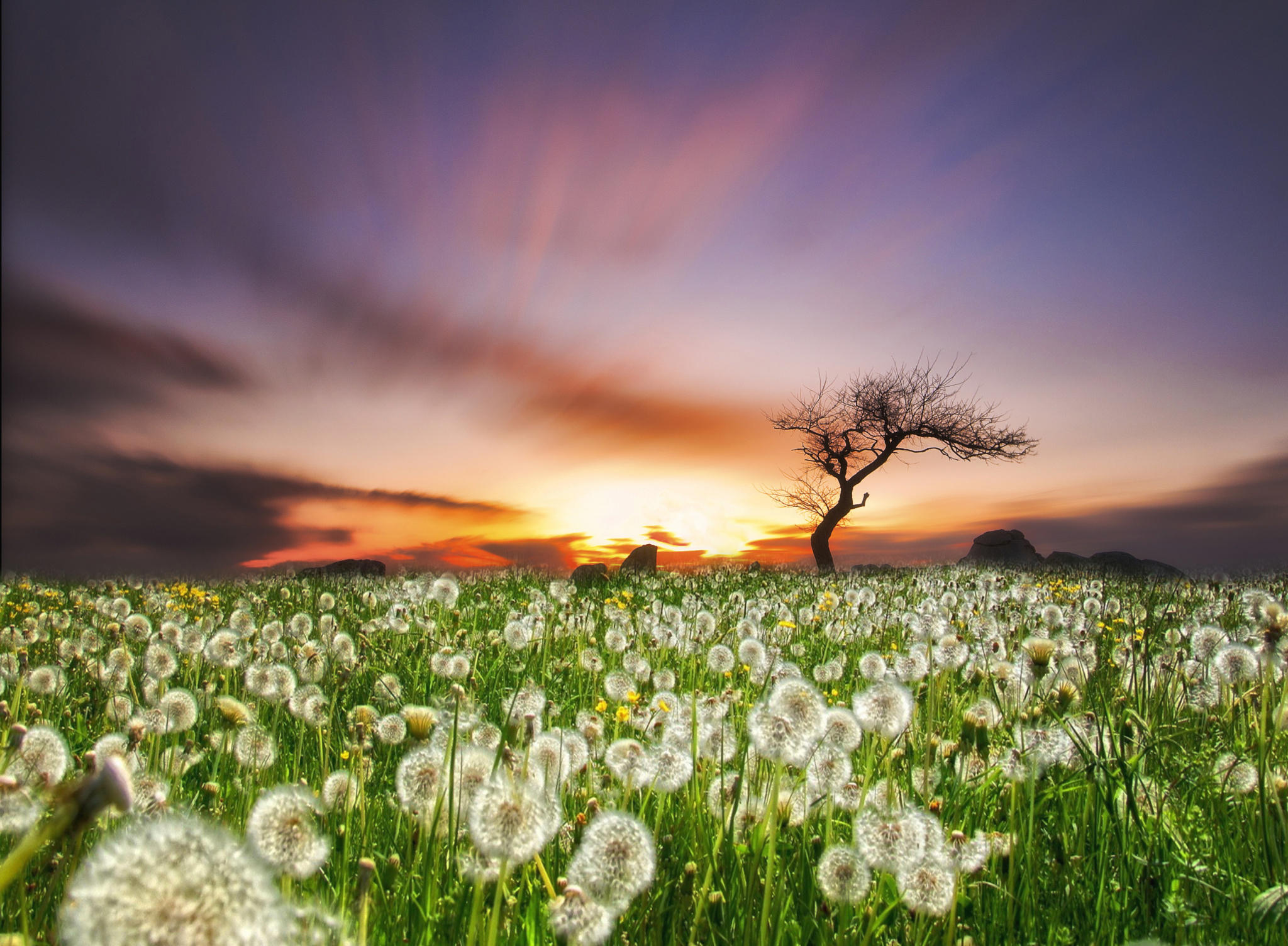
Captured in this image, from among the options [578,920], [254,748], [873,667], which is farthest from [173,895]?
[873,667]

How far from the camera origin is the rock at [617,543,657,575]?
25031 millimetres

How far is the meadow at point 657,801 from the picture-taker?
1.81 metres

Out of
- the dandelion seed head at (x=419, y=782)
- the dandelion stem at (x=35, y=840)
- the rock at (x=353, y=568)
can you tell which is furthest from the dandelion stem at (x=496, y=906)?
the rock at (x=353, y=568)

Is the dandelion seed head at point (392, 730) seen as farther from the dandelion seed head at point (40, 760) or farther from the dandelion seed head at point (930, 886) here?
the dandelion seed head at point (930, 886)

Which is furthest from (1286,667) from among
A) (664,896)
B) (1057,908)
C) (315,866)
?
(315,866)

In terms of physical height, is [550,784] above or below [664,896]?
above

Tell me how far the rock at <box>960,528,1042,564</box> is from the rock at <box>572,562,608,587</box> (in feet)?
58.5

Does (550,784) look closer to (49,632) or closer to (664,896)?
(664,896)

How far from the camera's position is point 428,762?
7.78 ft

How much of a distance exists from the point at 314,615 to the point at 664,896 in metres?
7.83

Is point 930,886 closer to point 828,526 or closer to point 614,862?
point 614,862

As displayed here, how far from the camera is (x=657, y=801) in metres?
3.39

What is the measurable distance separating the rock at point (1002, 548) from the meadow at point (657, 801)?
96.2 feet

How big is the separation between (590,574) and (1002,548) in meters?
22.7
